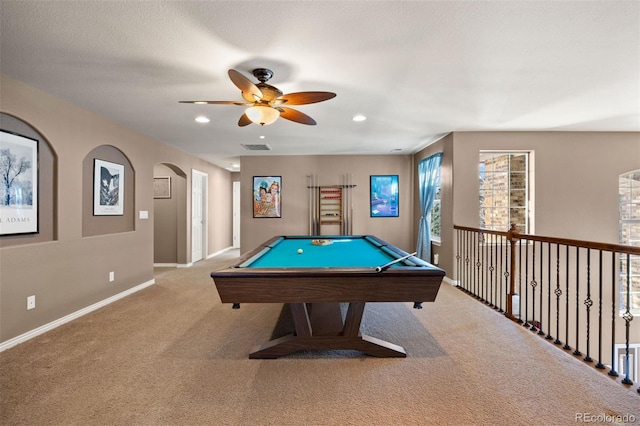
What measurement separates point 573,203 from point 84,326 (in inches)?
250

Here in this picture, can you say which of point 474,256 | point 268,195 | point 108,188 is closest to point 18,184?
point 108,188

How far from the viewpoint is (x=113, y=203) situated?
3693 millimetres

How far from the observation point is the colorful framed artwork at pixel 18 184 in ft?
7.73

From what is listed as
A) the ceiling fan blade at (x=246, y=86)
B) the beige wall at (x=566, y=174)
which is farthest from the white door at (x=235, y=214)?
the ceiling fan blade at (x=246, y=86)

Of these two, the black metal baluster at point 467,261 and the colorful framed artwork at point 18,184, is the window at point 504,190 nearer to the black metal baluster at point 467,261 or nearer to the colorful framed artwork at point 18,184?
the black metal baluster at point 467,261

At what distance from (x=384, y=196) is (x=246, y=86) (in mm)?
4352

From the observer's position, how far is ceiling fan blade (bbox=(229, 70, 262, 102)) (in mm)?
1887

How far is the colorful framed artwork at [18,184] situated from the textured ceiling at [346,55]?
57cm

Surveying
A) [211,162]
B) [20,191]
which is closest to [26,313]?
[20,191]

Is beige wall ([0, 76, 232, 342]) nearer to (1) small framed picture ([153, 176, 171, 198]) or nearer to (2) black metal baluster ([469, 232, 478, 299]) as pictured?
(1) small framed picture ([153, 176, 171, 198])

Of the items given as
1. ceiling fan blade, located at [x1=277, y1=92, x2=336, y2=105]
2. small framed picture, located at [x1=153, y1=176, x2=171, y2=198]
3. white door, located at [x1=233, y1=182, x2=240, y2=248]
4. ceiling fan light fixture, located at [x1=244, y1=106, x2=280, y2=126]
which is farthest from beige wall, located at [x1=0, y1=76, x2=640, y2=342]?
ceiling fan blade, located at [x1=277, y1=92, x2=336, y2=105]

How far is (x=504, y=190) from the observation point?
4469mm

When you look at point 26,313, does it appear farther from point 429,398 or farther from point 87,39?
point 429,398

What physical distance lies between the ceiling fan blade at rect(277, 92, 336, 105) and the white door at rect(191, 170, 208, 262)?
14.2 feet
